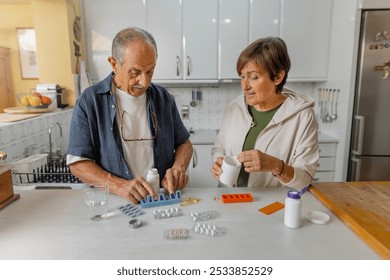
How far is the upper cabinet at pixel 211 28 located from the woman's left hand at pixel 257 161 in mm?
1910

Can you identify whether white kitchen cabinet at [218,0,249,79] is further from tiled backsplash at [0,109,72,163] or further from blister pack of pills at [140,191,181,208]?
blister pack of pills at [140,191,181,208]

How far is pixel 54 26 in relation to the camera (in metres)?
2.53

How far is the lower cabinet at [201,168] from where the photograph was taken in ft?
9.16

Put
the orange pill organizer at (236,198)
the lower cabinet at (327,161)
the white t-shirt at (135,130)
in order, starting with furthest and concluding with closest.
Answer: the lower cabinet at (327,161)
the white t-shirt at (135,130)
the orange pill organizer at (236,198)

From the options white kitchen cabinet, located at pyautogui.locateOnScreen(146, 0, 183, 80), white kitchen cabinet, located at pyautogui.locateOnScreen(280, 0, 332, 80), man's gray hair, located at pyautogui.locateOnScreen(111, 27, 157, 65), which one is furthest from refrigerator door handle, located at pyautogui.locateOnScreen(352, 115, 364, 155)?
man's gray hair, located at pyautogui.locateOnScreen(111, 27, 157, 65)

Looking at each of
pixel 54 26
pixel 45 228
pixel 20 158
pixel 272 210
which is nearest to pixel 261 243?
pixel 272 210

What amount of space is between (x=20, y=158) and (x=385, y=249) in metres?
1.95

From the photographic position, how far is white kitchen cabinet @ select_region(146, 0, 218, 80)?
9.01 ft

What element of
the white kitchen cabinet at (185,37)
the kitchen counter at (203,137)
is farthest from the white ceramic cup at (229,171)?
the white kitchen cabinet at (185,37)

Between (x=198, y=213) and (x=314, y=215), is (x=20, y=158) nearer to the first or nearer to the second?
(x=198, y=213)

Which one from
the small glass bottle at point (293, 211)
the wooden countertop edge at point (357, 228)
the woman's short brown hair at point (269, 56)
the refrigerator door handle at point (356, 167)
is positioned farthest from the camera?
the refrigerator door handle at point (356, 167)

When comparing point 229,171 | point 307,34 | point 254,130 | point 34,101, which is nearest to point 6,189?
point 229,171

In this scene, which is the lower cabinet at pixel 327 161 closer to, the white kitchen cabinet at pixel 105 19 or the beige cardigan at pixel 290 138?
the beige cardigan at pixel 290 138

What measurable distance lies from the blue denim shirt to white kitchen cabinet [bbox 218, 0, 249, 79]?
1620mm
